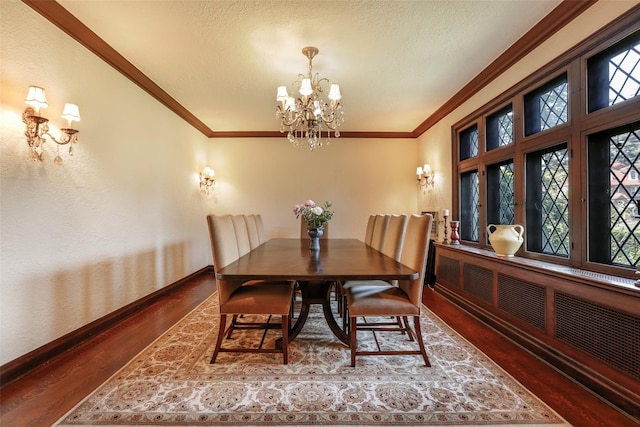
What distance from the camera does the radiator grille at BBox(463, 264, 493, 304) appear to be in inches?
106

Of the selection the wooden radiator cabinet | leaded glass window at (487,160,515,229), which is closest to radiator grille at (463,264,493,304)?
the wooden radiator cabinet

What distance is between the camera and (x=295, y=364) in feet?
6.41

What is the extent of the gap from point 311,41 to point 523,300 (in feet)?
9.14

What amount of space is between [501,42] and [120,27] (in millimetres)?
3241

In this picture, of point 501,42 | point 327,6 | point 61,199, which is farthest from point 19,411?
point 501,42

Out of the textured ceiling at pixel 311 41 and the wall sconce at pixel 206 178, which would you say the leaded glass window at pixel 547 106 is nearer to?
the textured ceiling at pixel 311 41

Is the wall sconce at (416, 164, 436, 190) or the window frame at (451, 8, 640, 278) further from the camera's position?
the wall sconce at (416, 164, 436, 190)

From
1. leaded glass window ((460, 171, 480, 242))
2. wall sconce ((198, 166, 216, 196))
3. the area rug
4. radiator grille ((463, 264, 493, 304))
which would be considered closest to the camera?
the area rug

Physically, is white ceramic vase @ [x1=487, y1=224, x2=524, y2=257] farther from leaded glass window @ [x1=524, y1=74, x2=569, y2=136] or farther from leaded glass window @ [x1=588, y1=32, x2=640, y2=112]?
leaded glass window @ [x1=588, y1=32, x2=640, y2=112]

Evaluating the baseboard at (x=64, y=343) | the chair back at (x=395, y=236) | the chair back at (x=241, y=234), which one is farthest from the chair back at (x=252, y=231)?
the chair back at (x=395, y=236)

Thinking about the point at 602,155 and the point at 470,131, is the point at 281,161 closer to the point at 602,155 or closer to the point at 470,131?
the point at 470,131

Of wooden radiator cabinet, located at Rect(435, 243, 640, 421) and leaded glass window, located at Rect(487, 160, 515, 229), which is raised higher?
leaded glass window, located at Rect(487, 160, 515, 229)

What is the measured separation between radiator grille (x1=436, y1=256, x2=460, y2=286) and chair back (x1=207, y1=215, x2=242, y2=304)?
249 cm

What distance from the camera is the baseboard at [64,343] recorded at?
176 cm
